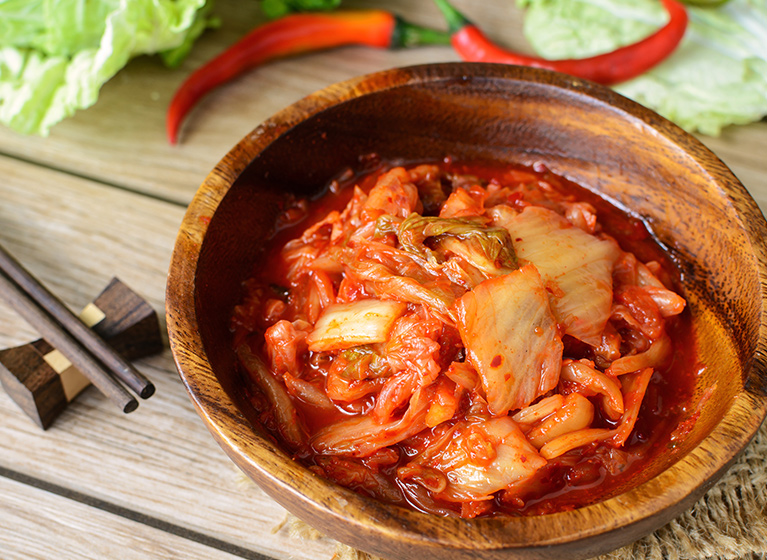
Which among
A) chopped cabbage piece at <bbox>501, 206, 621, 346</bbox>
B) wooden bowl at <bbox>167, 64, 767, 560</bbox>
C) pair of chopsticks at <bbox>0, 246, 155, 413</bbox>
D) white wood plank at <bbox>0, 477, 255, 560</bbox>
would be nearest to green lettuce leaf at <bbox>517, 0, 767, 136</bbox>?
wooden bowl at <bbox>167, 64, 767, 560</bbox>

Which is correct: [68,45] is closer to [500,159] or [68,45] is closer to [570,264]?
[500,159]

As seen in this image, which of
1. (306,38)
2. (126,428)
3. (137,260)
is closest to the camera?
(126,428)


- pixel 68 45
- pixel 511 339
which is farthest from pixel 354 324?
pixel 68 45

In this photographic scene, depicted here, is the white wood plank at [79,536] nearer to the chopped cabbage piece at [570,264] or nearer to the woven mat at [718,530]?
the woven mat at [718,530]

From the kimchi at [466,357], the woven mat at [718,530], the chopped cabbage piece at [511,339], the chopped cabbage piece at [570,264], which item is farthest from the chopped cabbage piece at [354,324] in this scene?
the woven mat at [718,530]

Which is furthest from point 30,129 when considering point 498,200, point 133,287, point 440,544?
point 440,544

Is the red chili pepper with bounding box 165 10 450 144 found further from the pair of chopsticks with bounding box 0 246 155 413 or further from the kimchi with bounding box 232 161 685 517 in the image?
the kimchi with bounding box 232 161 685 517
